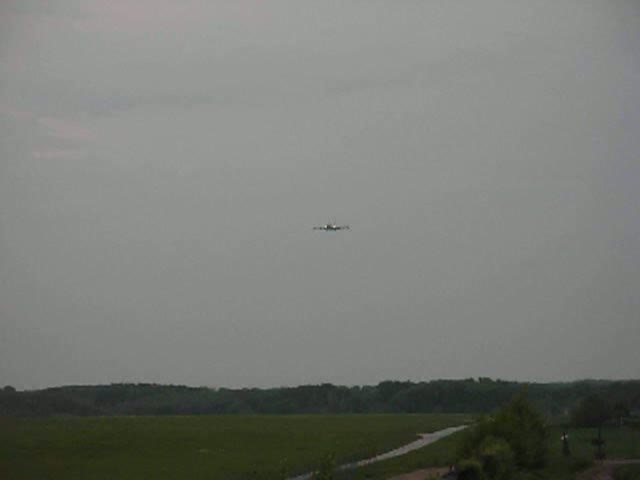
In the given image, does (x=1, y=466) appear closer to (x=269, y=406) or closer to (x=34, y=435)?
(x=34, y=435)

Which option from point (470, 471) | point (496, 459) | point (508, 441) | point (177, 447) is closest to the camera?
point (470, 471)

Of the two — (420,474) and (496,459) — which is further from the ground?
(496,459)

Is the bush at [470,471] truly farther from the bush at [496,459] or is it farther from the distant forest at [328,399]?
the distant forest at [328,399]

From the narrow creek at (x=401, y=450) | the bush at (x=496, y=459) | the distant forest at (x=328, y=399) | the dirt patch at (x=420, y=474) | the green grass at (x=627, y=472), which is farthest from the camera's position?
the distant forest at (x=328, y=399)

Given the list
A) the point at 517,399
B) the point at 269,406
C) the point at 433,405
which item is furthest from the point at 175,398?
the point at 517,399

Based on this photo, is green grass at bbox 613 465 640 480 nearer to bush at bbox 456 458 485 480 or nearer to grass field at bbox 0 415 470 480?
bush at bbox 456 458 485 480

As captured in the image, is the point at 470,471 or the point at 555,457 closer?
the point at 470,471

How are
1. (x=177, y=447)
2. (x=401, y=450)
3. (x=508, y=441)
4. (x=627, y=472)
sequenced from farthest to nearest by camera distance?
(x=401, y=450), (x=177, y=447), (x=627, y=472), (x=508, y=441)

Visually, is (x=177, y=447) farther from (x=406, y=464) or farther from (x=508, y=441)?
(x=508, y=441)

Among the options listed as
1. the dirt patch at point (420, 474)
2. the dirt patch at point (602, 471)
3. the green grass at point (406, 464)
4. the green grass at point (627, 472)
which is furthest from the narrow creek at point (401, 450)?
the green grass at point (627, 472)

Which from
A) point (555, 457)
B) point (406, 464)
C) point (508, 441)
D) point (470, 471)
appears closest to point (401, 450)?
point (406, 464)
